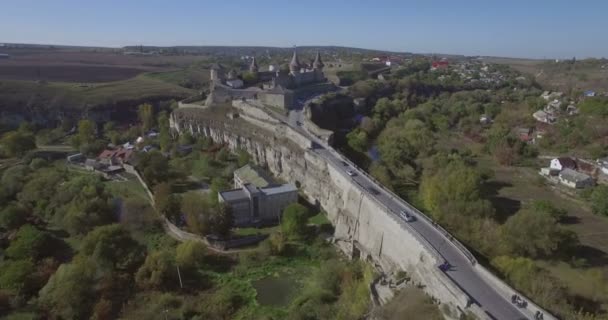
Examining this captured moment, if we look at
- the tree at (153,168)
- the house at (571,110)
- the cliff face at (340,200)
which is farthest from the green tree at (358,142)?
the house at (571,110)

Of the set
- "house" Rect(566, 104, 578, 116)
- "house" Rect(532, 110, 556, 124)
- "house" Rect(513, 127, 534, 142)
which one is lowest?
"house" Rect(513, 127, 534, 142)

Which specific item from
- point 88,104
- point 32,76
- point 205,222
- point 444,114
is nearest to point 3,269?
point 205,222

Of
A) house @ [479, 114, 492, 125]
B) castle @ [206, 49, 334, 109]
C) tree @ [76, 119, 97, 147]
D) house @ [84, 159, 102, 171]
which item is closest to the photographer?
house @ [84, 159, 102, 171]

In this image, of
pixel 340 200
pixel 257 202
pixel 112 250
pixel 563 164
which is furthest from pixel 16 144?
pixel 563 164

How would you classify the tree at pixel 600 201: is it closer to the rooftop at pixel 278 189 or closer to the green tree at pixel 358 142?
the green tree at pixel 358 142

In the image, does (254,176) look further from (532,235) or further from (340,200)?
(532,235)

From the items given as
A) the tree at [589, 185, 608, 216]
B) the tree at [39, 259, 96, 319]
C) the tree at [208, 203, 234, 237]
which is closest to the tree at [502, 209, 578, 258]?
the tree at [589, 185, 608, 216]

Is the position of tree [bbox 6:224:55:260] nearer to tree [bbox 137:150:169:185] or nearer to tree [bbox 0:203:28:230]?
tree [bbox 0:203:28:230]

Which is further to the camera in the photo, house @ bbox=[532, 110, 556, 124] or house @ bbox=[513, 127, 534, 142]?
house @ bbox=[532, 110, 556, 124]
